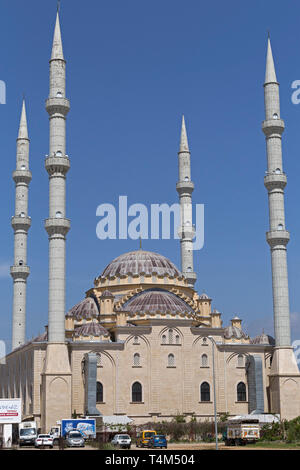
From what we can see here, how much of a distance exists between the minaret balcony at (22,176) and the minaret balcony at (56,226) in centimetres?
1476

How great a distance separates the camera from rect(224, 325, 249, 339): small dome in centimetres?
6394

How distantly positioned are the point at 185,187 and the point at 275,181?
12991 mm

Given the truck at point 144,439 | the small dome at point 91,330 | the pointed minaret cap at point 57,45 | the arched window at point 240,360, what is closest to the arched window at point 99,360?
the small dome at point 91,330

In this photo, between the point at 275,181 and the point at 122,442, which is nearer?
the point at 122,442

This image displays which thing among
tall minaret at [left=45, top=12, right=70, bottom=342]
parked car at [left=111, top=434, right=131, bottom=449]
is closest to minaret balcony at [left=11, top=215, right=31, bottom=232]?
tall minaret at [left=45, top=12, right=70, bottom=342]

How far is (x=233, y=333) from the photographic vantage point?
64312mm

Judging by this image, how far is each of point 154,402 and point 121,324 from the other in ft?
22.6

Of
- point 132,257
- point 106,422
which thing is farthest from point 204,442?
point 132,257

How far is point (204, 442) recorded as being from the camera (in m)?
50.3

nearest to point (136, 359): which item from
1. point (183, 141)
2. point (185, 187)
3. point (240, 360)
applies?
point (240, 360)

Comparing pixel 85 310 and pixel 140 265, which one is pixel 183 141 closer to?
pixel 140 265

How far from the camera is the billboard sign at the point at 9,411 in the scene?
42.1m

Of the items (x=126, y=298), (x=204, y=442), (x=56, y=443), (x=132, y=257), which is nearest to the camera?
(x=56, y=443)
